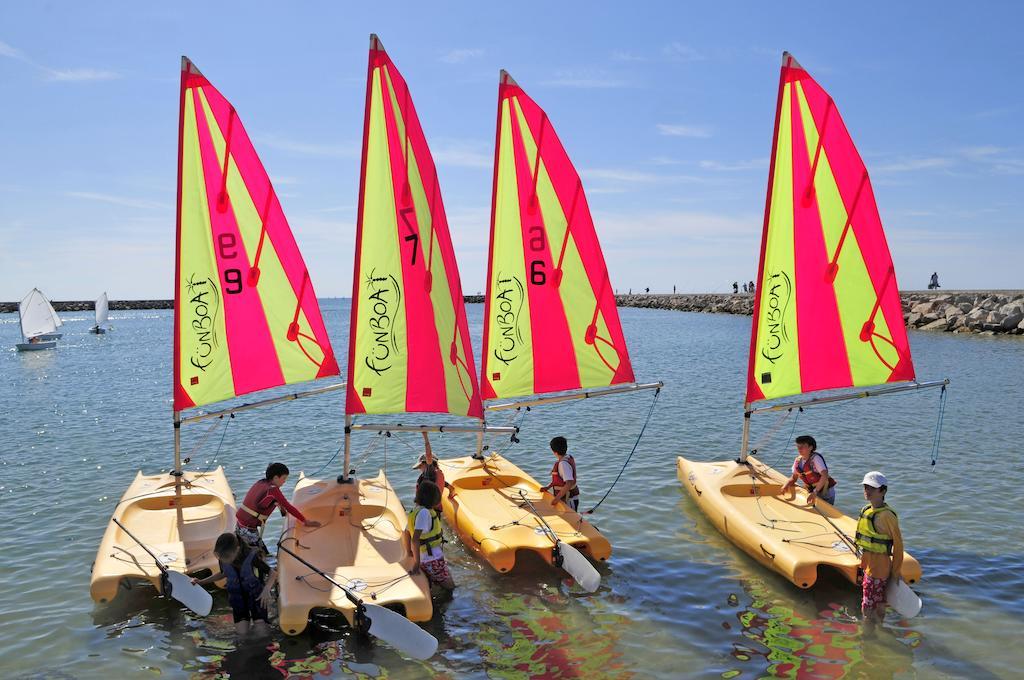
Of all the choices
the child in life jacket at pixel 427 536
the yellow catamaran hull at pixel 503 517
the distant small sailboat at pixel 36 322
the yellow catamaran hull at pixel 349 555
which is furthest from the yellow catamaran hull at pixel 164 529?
the distant small sailboat at pixel 36 322

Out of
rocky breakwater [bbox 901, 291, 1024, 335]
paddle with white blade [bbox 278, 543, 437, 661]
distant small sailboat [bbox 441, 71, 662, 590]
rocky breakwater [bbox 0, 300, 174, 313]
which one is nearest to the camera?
paddle with white blade [bbox 278, 543, 437, 661]

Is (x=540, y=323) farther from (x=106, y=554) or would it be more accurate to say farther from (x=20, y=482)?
(x=20, y=482)

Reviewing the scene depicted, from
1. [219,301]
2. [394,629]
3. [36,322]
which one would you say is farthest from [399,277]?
[36,322]

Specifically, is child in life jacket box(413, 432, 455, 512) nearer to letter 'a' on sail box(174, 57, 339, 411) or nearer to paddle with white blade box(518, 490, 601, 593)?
paddle with white blade box(518, 490, 601, 593)

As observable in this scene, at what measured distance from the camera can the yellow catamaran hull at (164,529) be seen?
32.5 ft

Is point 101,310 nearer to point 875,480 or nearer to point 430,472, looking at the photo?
point 430,472

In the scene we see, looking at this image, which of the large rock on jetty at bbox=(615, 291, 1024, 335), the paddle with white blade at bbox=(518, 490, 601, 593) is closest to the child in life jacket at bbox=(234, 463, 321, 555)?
the paddle with white blade at bbox=(518, 490, 601, 593)

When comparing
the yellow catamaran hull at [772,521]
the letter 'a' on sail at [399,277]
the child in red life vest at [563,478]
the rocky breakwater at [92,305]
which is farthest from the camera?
the rocky breakwater at [92,305]

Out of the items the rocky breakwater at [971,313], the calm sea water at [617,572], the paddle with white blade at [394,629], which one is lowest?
the calm sea water at [617,572]

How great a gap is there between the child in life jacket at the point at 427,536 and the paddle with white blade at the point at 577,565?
1711mm

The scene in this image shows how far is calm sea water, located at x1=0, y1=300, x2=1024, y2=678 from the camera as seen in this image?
924 cm

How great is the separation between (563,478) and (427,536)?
3236mm

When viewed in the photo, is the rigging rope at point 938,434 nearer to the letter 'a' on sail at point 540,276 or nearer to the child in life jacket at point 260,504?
the letter 'a' on sail at point 540,276

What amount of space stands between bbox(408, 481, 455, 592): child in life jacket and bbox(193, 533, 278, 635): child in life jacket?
1.94 m
